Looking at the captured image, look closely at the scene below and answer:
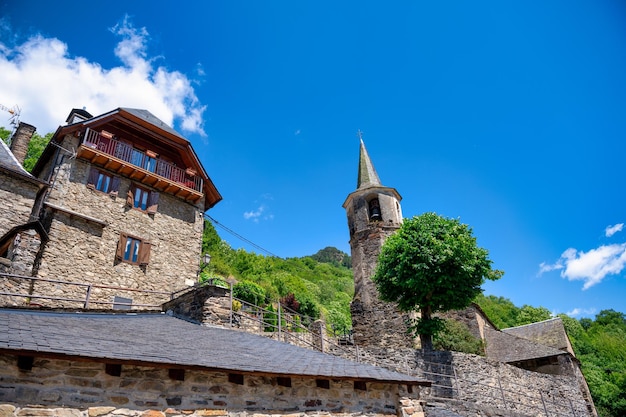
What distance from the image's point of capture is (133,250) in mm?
16297

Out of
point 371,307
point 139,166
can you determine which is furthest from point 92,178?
point 371,307

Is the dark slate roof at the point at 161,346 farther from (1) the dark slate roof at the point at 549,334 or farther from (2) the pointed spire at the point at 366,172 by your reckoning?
(1) the dark slate roof at the point at 549,334

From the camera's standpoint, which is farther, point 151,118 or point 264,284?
point 264,284

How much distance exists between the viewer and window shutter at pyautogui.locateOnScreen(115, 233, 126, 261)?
51.0 feet

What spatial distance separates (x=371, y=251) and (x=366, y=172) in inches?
272

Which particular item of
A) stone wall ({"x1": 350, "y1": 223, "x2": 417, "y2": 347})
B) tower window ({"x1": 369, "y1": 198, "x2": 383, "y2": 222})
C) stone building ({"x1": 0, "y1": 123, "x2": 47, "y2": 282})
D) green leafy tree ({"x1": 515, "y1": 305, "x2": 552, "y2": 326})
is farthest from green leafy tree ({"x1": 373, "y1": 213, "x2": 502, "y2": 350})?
green leafy tree ({"x1": 515, "y1": 305, "x2": 552, "y2": 326})

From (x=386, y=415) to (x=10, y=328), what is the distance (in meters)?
6.92

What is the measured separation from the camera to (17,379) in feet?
15.2

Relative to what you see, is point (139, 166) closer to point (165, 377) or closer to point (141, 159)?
point (141, 159)

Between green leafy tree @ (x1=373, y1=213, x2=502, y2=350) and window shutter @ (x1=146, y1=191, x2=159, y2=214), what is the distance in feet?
37.6

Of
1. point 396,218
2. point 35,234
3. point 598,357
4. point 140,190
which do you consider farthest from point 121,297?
point 598,357

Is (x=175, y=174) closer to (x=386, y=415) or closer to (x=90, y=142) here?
(x=90, y=142)

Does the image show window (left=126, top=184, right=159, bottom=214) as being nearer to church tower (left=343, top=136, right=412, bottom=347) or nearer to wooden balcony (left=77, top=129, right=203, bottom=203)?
wooden balcony (left=77, top=129, right=203, bottom=203)

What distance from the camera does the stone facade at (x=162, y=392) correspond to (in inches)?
184
